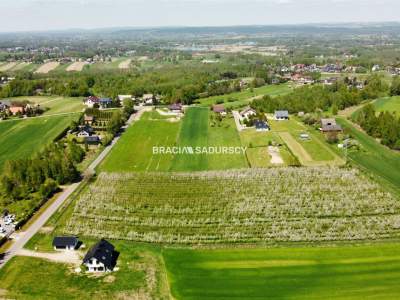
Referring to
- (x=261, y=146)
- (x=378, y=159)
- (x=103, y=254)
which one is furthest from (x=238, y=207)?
(x=378, y=159)

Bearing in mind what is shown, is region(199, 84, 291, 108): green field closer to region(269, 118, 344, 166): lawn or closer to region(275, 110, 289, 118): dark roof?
region(275, 110, 289, 118): dark roof

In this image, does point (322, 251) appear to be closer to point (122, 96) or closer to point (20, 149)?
point (20, 149)

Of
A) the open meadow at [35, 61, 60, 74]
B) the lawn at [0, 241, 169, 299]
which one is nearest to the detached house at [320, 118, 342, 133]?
the lawn at [0, 241, 169, 299]

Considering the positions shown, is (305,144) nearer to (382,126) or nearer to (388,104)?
(382,126)

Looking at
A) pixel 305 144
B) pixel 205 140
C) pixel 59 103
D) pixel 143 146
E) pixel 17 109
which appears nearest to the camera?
pixel 305 144

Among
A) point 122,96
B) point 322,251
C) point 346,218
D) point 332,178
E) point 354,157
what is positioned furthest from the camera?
point 122,96

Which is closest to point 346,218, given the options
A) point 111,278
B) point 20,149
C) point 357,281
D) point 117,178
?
point 357,281
